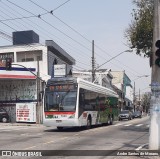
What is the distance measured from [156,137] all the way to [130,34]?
51.6 ft

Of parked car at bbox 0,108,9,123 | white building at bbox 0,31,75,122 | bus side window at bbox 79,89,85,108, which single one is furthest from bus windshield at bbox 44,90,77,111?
parked car at bbox 0,108,9,123

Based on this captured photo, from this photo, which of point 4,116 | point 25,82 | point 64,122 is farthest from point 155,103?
point 25,82

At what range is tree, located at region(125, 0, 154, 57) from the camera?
88.8 feet

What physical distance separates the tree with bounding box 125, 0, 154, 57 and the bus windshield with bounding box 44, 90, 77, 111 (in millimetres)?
5946

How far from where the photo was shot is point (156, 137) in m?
14.1

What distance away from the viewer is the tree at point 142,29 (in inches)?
1066

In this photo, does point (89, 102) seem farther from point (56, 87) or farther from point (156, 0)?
point (156, 0)

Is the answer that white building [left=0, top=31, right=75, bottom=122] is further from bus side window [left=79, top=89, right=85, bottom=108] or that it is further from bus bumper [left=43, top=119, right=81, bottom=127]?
bus bumper [left=43, top=119, right=81, bottom=127]

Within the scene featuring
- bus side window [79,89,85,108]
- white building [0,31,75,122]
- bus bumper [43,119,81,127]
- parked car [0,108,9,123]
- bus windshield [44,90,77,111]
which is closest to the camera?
bus bumper [43,119,81,127]

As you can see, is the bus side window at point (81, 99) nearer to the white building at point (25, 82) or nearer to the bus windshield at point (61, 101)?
the bus windshield at point (61, 101)

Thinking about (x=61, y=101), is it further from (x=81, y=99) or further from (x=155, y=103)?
(x=155, y=103)

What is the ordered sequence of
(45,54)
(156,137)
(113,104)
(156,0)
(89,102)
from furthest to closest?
(45,54) → (113,104) → (89,102) → (156,0) → (156,137)

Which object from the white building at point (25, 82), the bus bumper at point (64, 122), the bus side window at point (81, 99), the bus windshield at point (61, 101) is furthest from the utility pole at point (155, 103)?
the white building at point (25, 82)

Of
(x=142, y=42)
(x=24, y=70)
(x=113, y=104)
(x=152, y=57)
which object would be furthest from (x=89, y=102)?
(x=24, y=70)
